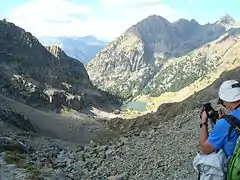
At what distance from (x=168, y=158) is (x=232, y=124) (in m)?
20.0

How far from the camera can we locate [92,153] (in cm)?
3462

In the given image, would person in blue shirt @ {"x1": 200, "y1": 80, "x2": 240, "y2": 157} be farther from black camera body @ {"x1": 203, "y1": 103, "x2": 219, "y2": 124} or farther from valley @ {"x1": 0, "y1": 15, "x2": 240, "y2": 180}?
valley @ {"x1": 0, "y1": 15, "x2": 240, "y2": 180}

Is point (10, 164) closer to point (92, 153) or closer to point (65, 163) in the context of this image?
point (65, 163)

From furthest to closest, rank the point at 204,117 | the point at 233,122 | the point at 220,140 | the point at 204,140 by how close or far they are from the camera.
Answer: the point at 204,117 → the point at 204,140 → the point at 220,140 → the point at 233,122

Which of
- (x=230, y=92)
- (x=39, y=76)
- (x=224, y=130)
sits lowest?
(x=224, y=130)

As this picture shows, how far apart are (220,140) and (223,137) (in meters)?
0.06

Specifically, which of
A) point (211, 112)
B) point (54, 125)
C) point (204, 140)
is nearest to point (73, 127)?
point (54, 125)

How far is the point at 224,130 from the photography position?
273 inches

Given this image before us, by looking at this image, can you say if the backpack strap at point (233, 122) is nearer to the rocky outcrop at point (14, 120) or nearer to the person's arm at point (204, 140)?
the person's arm at point (204, 140)

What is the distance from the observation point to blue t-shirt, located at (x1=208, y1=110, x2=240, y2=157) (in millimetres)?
6914

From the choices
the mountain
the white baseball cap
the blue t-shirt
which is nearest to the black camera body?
the white baseball cap

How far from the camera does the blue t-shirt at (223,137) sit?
22.7ft

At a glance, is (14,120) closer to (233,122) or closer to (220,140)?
(220,140)

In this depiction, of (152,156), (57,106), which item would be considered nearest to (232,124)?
(152,156)
